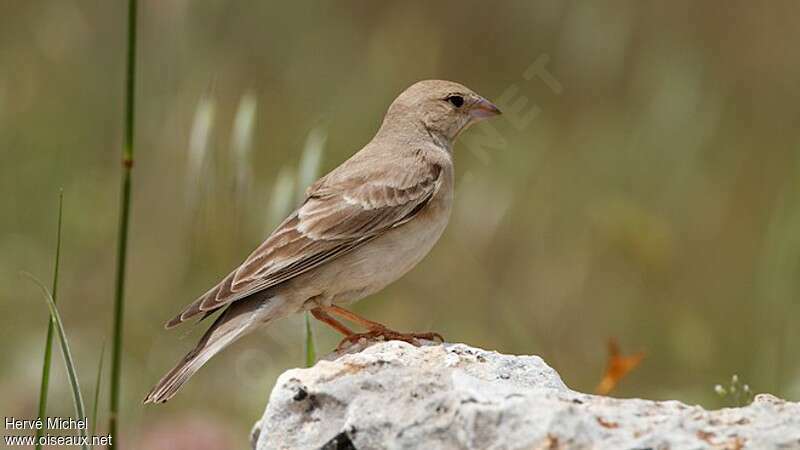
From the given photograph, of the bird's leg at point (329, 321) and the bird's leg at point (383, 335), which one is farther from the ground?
the bird's leg at point (329, 321)

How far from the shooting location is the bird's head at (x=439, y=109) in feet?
20.1

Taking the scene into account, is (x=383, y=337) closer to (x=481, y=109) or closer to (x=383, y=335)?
(x=383, y=335)

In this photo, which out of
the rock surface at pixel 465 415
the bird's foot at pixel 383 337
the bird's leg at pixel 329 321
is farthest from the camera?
the bird's leg at pixel 329 321

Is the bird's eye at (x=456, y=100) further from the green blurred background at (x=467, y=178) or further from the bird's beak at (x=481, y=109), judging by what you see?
the green blurred background at (x=467, y=178)

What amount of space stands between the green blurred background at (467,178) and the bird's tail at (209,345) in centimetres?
41

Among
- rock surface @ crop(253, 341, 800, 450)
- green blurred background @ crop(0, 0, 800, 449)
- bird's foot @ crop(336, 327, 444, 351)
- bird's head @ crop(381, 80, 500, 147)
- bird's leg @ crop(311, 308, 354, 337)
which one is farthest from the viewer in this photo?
green blurred background @ crop(0, 0, 800, 449)

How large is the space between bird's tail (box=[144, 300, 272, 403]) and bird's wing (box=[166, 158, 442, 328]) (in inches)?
4.9

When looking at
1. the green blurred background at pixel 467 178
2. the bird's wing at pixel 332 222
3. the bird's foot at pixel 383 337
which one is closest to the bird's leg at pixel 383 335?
the bird's foot at pixel 383 337

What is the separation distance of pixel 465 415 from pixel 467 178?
4.25 meters

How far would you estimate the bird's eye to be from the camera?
20.4 feet

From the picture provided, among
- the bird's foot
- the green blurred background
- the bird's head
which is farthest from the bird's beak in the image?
the bird's foot

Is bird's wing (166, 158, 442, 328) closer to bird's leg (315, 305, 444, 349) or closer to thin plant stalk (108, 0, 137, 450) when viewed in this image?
bird's leg (315, 305, 444, 349)

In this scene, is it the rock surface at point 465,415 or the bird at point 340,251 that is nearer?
the rock surface at point 465,415

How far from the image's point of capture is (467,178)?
7562 millimetres
